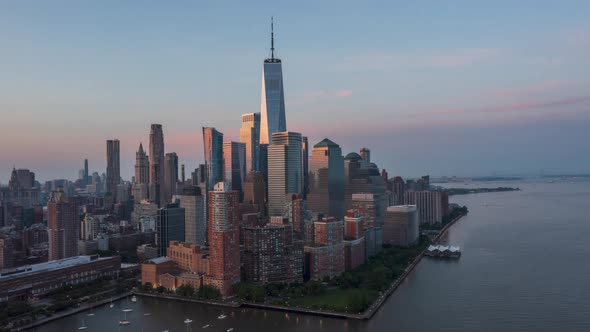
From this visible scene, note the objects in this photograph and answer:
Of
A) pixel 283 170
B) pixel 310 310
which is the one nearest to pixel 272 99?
pixel 283 170

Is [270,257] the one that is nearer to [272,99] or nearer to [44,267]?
[44,267]

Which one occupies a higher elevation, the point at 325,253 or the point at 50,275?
the point at 325,253

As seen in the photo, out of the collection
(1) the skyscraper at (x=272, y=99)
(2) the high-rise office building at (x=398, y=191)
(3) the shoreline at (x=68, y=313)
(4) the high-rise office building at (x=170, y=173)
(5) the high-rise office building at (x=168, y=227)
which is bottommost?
(3) the shoreline at (x=68, y=313)

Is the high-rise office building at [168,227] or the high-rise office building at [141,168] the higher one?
the high-rise office building at [141,168]

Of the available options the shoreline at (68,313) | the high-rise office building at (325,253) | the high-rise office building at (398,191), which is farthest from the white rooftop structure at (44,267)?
the high-rise office building at (398,191)

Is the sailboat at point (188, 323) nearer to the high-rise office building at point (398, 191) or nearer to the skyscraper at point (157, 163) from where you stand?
the high-rise office building at point (398, 191)
